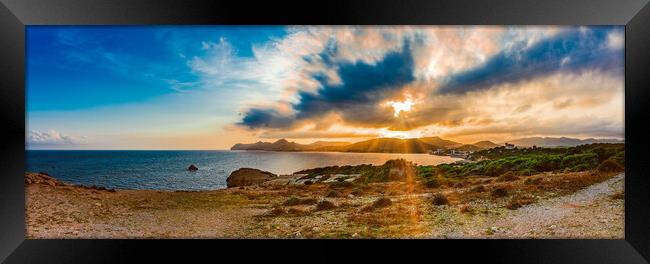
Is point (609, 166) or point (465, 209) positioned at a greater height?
point (609, 166)

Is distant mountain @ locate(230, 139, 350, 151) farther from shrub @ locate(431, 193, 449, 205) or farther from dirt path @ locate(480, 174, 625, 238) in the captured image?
dirt path @ locate(480, 174, 625, 238)

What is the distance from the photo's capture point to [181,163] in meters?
4.32

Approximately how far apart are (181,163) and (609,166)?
5793 millimetres

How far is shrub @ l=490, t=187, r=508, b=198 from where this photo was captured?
12.7 ft

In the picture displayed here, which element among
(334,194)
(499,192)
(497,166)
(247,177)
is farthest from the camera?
(247,177)

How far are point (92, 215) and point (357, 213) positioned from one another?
341 centimetres

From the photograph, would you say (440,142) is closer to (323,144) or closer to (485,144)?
(485,144)

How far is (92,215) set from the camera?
11.7 ft

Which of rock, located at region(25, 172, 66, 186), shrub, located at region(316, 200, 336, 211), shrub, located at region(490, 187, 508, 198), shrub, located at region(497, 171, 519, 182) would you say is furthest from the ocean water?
shrub, located at region(497, 171, 519, 182)

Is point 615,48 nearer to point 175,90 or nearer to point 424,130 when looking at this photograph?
point 424,130

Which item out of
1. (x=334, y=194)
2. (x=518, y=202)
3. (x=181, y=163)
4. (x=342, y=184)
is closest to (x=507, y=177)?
(x=518, y=202)

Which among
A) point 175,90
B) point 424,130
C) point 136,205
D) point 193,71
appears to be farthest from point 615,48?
point 136,205

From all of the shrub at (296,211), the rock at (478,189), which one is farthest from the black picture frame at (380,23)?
the shrub at (296,211)

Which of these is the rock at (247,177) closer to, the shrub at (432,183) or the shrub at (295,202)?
the shrub at (295,202)
